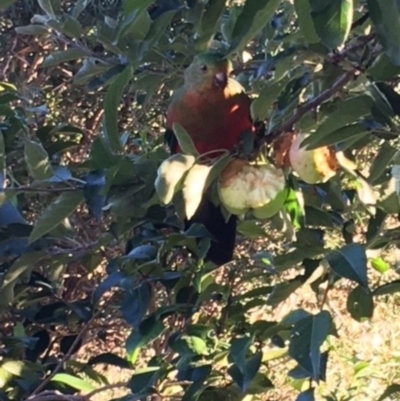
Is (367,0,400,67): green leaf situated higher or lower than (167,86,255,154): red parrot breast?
higher

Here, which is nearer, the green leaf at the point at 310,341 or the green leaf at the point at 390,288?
the green leaf at the point at 310,341

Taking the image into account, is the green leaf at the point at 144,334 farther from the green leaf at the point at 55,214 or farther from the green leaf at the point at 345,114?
the green leaf at the point at 345,114

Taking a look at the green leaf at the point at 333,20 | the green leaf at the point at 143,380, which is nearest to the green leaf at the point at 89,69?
the green leaf at the point at 143,380

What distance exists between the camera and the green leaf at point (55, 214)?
886mm

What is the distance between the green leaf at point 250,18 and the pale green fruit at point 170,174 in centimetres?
13

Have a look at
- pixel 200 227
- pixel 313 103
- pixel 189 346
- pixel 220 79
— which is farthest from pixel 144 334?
pixel 220 79

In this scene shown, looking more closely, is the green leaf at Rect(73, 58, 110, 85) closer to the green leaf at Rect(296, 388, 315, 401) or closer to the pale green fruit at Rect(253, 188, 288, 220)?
the pale green fruit at Rect(253, 188, 288, 220)

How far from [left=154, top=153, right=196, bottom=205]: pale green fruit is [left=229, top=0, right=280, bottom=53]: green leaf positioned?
134 mm

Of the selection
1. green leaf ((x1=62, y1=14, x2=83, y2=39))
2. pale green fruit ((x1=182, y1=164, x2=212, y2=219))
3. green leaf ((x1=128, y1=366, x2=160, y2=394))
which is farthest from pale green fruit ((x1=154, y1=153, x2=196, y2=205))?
green leaf ((x1=62, y1=14, x2=83, y2=39))

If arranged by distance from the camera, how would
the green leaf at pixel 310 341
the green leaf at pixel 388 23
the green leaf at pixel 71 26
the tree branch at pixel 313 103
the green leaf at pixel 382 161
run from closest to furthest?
1. the green leaf at pixel 388 23
2. the green leaf at pixel 310 341
3. the tree branch at pixel 313 103
4. the green leaf at pixel 382 161
5. the green leaf at pixel 71 26

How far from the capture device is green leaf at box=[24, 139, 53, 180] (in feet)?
2.92

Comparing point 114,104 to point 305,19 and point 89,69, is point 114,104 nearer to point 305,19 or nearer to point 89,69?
point 305,19

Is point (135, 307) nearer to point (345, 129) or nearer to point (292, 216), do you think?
point (292, 216)

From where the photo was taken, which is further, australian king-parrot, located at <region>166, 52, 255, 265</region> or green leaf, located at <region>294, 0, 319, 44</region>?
australian king-parrot, located at <region>166, 52, 255, 265</region>
